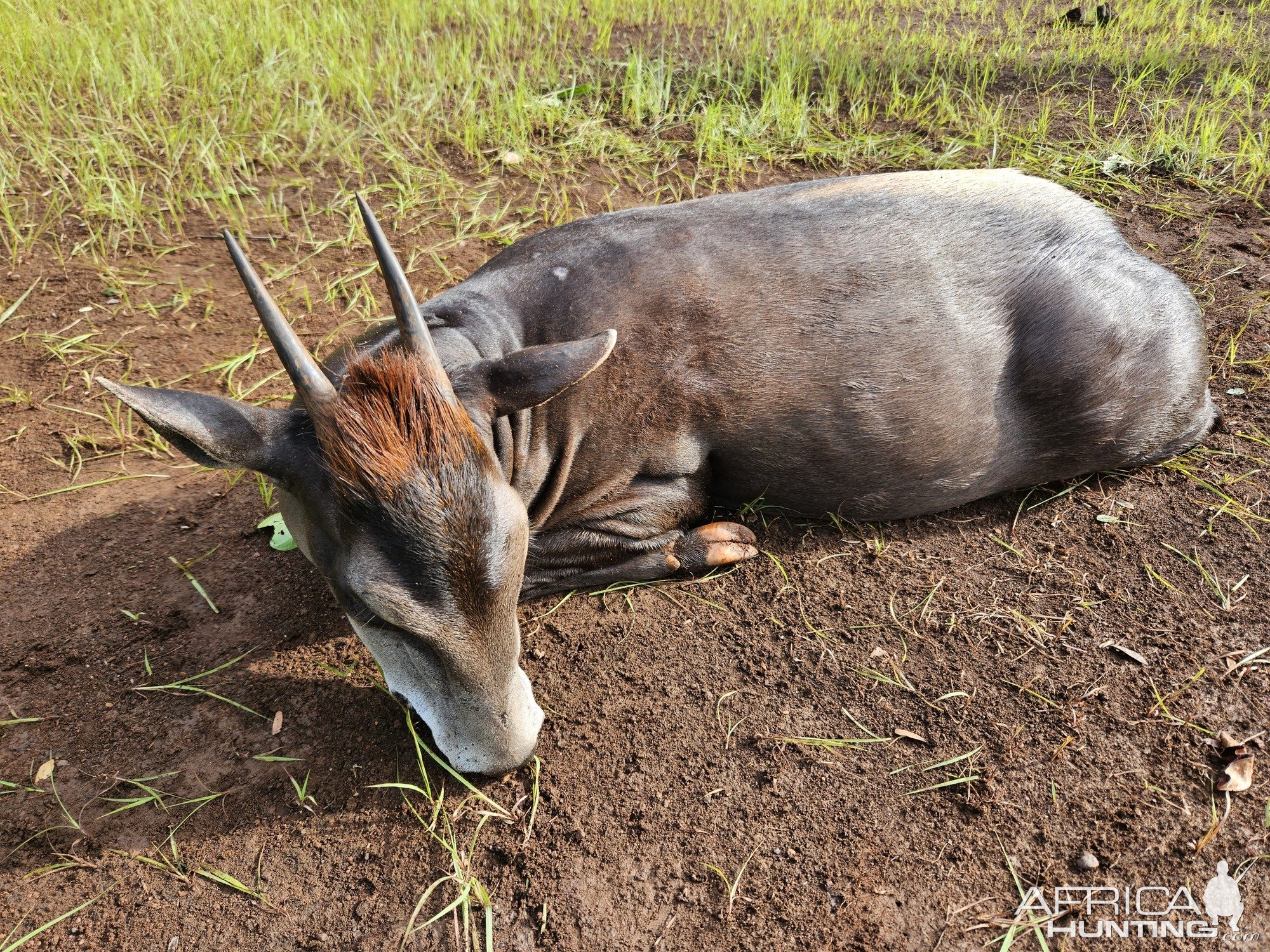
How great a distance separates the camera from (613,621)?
359 centimetres

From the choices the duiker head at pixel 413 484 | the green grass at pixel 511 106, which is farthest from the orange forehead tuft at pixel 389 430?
the green grass at pixel 511 106

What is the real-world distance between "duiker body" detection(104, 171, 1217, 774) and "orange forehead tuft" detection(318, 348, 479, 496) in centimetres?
42

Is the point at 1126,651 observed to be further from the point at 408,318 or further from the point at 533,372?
the point at 408,318

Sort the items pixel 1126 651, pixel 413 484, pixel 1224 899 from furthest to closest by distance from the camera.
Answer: pixel 1126 651
pixel 1224 899
pixel 413 484

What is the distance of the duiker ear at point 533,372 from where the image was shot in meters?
2.80

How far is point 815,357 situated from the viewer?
11.7 feet

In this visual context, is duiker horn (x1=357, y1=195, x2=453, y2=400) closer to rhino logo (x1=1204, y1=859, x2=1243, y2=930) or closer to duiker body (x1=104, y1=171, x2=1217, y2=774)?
duiker body (x1=104, y1=171, x2=1217, y2=774)

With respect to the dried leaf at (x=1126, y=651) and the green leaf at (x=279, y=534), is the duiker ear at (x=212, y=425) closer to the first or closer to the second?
the green leaf at (x=279, y=534)

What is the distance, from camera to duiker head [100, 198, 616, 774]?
2.50 meters

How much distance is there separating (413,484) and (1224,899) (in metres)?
2.68

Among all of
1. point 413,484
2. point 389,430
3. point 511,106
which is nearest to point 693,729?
point 413,484

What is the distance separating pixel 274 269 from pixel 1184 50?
775cm

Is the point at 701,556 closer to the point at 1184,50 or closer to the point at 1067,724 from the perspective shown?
the point at 1067,724

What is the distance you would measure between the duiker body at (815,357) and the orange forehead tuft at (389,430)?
1.39 ft
